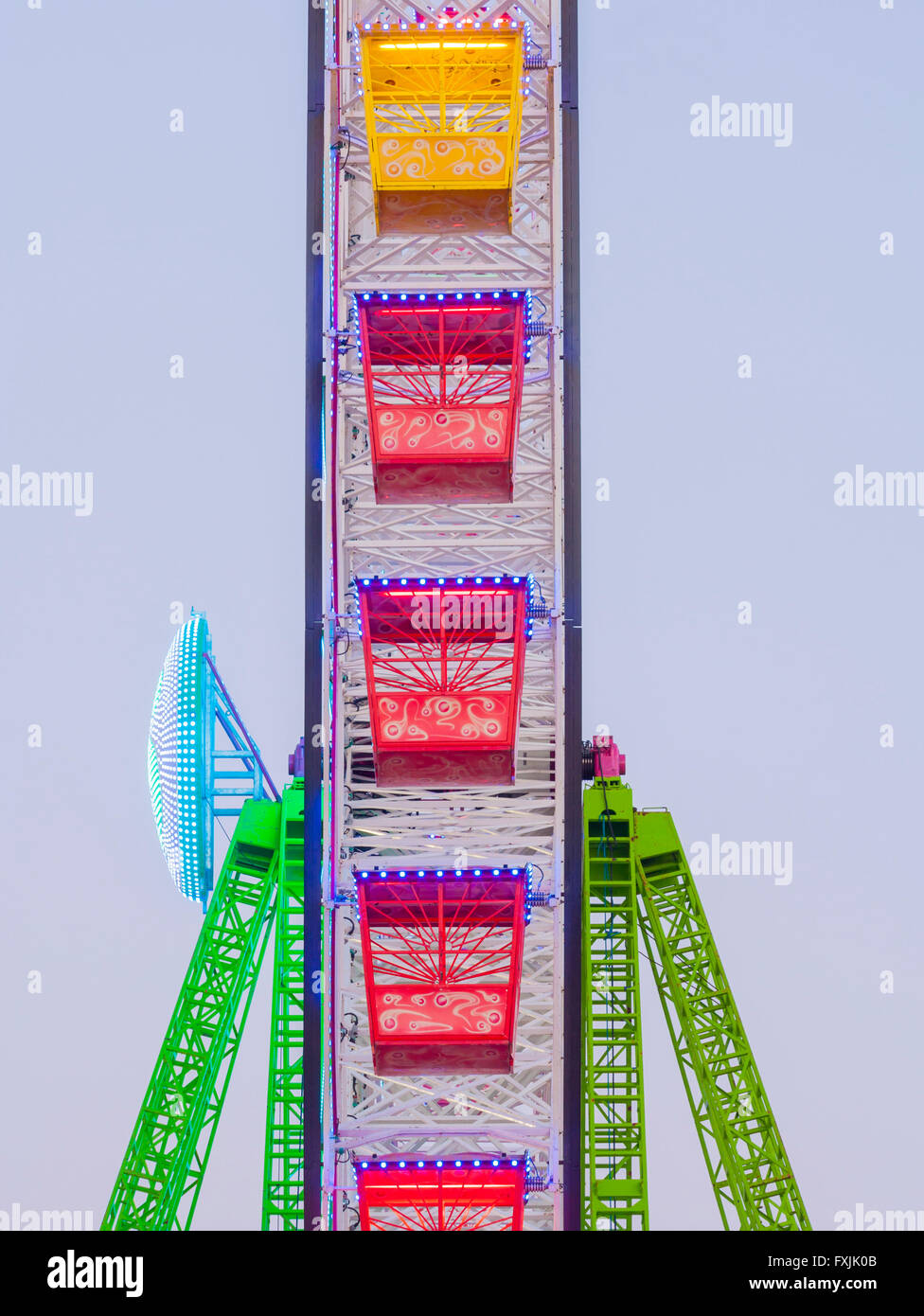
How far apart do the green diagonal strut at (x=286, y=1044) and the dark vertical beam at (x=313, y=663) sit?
10.3 meters

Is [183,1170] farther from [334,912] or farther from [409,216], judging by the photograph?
[409,216]

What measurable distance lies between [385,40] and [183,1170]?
18.6 meters

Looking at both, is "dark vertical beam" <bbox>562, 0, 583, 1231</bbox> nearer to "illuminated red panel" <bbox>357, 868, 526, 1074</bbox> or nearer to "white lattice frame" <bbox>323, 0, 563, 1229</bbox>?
"white lattice frame" <bbox>323, 0, 563, 1229</bbox>

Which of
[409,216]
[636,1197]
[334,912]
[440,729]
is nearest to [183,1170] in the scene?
[636,1197]

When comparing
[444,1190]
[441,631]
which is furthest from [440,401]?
[444,1190]

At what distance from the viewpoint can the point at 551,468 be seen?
24062 mm

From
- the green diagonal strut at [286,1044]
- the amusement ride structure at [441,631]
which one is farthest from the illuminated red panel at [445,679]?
the green diagonal strut at [286,1044]

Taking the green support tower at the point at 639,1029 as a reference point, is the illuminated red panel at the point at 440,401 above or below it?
above

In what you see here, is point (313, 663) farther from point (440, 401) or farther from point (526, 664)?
point (440, 401)

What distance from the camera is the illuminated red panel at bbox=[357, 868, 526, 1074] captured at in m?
21.0

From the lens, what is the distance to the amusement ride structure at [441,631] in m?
21.6

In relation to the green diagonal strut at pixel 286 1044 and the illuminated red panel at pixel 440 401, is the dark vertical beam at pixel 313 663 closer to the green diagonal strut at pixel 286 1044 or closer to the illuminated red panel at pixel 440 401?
the illuminated red panel at pixel 440 401

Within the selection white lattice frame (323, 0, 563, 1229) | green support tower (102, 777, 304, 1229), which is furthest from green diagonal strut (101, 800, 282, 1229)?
white lattice frame (323, 0, 563, 1229)

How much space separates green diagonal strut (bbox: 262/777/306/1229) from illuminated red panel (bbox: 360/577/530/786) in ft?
37.8
